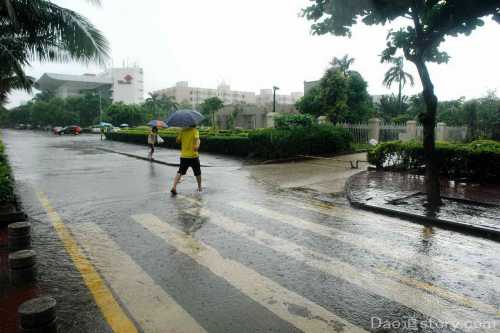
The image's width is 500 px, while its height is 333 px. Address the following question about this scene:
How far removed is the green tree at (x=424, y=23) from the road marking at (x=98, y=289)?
640 centimetres

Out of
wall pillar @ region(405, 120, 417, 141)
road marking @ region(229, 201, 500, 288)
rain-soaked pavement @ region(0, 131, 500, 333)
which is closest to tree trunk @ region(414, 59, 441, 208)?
rain-soaked pavement @ region(0, 131, 500, 333)

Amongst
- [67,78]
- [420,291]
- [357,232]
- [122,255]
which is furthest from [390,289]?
[67,78]

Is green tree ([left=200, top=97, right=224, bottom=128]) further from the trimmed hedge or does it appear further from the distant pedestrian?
the trimmed hedge

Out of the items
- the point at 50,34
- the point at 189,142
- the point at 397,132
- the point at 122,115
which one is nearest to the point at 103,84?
the point at 122,115

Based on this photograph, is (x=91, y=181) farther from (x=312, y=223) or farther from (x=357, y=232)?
(x=357, y=232)

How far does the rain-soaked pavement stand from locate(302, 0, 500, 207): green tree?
2.15 meters

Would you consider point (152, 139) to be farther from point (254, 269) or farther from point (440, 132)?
point (440, 132)

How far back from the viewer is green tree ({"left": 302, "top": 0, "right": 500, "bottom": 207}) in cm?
695

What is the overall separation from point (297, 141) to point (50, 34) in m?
10.6

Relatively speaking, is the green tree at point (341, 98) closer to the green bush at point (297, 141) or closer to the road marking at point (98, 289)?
the green bush at point (297, 141)

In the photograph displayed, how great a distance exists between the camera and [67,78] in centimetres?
12419

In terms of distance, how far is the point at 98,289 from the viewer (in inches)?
145

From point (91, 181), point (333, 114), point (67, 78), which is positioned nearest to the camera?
point (91, 181)

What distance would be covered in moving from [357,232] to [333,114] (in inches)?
1099
